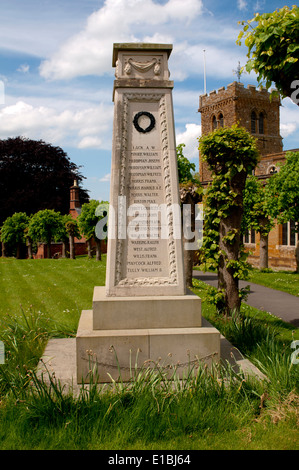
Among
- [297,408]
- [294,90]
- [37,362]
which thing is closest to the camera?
[297,408]

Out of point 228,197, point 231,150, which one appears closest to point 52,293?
point 228,197

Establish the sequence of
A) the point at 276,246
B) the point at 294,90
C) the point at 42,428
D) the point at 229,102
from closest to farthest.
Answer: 1. the point at 42,428
2. the point at 294,90
3. the point at 276,246
4. the point at 229,102

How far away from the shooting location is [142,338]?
199 inches

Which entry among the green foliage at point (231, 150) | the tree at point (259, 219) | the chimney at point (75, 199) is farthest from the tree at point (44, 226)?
the green foliage at point (231, 150)

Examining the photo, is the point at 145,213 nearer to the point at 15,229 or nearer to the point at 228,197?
the point at 228,197

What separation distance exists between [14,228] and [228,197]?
3118 cm

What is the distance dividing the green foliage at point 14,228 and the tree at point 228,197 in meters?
30.3

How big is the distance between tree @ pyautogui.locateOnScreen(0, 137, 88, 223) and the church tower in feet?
59.1

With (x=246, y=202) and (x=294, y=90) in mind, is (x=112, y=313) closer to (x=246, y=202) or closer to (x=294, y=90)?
(x=294, y=90)

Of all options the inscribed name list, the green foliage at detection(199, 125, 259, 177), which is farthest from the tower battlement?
the inscribed name list

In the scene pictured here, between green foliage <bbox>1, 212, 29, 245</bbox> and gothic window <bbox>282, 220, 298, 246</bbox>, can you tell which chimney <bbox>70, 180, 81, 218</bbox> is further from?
gothic window <bbox>282, 220, 298, 246</bbox>
